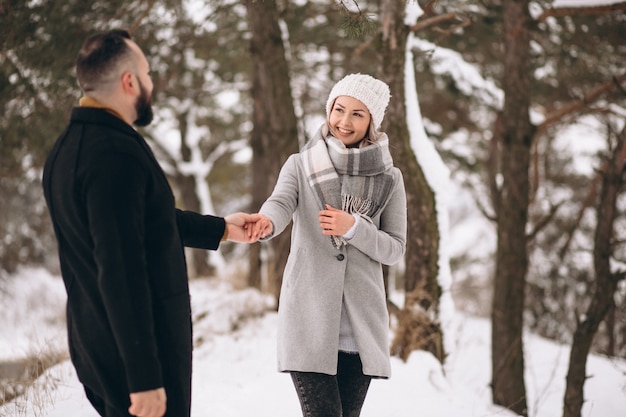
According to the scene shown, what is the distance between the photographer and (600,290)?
203 inches

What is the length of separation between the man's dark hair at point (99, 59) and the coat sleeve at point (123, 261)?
0.29m

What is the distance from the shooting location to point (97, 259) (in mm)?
1668

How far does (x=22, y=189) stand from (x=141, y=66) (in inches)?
557

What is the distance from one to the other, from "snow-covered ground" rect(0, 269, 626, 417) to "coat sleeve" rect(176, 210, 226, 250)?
1.73m

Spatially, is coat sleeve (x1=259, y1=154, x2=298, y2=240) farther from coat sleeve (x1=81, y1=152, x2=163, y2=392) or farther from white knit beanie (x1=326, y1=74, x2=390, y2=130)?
coat sleeve (x1=81, y1=152, x2=163, y2=392)

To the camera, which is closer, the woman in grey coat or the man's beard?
the man's beard

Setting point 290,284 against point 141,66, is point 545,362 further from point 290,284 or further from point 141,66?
point 141,66

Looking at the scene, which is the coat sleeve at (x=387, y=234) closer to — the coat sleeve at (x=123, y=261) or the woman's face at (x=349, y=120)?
the woman's face at (x=349, y=120)

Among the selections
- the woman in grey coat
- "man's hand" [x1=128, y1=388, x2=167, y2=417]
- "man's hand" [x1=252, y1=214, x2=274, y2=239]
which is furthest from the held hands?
"man's hand" [x1=128, y1=388, x2=167, y2=417]

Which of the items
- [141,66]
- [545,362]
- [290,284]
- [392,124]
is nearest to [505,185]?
[392,124]

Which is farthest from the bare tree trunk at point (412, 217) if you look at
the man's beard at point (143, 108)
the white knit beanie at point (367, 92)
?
the man's beard at point (143, 108)

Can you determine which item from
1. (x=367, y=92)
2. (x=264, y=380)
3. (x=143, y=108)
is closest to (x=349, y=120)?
(x=367, y=92)

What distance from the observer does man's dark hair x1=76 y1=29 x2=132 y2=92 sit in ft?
6.00

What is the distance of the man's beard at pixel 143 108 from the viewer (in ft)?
6.31
